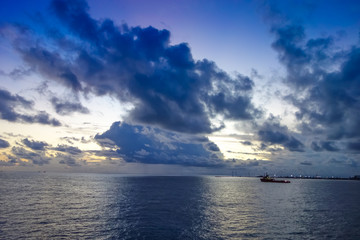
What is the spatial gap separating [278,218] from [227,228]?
21122mm

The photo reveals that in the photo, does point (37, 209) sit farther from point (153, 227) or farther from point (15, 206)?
point (153, 227)

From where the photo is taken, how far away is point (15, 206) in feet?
253

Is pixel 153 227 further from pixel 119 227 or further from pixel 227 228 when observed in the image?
pixel 227 228

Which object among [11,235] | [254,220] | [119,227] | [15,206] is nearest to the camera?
[11,235]

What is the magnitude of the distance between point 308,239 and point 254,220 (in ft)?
55.5

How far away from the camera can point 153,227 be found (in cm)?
5372

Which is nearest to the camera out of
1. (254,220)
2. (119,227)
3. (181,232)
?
(181,232)

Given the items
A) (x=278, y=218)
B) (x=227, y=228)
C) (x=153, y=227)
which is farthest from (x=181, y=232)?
(x=278, y=218)

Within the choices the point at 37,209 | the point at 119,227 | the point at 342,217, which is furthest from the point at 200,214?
the point at 37,209

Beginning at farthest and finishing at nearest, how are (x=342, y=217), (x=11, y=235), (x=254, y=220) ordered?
(x=342, y=217) < (x=254, y=220) < (x=11, y=235)

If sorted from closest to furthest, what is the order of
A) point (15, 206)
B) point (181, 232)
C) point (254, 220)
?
point (181, 232) → point (254, 220) → point (15, 206)

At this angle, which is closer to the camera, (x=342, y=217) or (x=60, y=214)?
(x=60, y=214)

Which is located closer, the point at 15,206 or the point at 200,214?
the point at 200,214

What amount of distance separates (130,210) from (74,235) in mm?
28507
